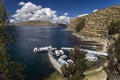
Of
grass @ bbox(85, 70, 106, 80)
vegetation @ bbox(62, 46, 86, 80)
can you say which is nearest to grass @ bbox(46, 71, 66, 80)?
grass @ bbox(85, 70, 106, 80)

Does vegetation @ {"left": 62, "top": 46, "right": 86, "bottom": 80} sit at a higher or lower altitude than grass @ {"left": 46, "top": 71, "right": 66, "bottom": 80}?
higher

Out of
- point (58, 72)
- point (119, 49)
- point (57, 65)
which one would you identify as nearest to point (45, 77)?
point (58, 72)

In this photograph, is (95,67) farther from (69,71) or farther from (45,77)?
(69,71)

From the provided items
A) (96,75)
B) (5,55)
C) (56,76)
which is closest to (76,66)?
(96,75)

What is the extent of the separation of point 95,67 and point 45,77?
31.5m

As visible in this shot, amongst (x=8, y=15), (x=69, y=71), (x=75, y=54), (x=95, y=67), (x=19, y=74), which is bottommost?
(x=95, y=67)

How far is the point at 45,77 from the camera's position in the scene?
102m

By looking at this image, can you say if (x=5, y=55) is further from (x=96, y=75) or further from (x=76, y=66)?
(x=96, y=75)

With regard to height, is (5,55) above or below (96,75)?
above

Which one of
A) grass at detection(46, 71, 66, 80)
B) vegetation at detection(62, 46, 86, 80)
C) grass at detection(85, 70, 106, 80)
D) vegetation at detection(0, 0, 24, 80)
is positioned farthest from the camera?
grass at detection(46, 71, 66, 80)

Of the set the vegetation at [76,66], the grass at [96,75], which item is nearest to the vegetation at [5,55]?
the vegetation at [76,66]

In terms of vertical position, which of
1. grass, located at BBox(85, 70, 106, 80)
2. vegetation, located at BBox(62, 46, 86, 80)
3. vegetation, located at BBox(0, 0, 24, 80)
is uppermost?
vegetation, located at BBox(0, 0, 24, 80)

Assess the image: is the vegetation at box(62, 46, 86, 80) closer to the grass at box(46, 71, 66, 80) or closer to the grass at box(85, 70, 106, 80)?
the grass at box(85, 70, 106, 80)

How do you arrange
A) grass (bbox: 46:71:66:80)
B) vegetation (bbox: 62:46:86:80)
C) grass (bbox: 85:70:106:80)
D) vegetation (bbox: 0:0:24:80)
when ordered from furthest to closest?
grass (bbox: 46:71:66:80) → grass (bbox: 85:70:106:80) → vegetation (bbox: 62:46:86:80) → vegetation (bbox: 0:0:24:80)
